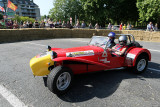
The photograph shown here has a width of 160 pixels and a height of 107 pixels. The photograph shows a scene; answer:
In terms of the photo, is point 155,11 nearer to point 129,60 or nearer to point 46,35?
point 46,35

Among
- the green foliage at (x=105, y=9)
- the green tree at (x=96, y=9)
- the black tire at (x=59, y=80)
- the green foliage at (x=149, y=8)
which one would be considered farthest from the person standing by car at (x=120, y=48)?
the green tree at (x=96, y=9)

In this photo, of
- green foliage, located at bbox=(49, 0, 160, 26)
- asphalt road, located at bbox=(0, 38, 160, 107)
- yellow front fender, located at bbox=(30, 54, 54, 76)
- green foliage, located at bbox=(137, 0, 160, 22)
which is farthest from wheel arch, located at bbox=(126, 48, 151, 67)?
green foliage, located at bbox=(49, 0, 160, 26)

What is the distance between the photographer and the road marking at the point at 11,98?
2657mm

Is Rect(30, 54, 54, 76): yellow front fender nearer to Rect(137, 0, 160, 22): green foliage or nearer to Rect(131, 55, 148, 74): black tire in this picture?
Rect(131, 55, 148, 74): black tire

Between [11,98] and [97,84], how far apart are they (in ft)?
7.28

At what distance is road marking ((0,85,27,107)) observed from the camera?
105 inches

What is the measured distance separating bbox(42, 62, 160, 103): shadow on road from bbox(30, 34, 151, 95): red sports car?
23 centimetres

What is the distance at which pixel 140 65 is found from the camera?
15.4 feet

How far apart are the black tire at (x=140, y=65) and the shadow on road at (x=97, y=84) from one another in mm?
155

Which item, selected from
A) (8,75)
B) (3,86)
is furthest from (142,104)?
(8,75)

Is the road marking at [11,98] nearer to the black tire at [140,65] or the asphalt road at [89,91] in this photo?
the asphalt road at [89,91]

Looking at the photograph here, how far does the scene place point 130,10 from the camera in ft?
106

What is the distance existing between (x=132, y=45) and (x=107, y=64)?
5.40 feet

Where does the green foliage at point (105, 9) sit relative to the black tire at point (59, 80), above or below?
above
